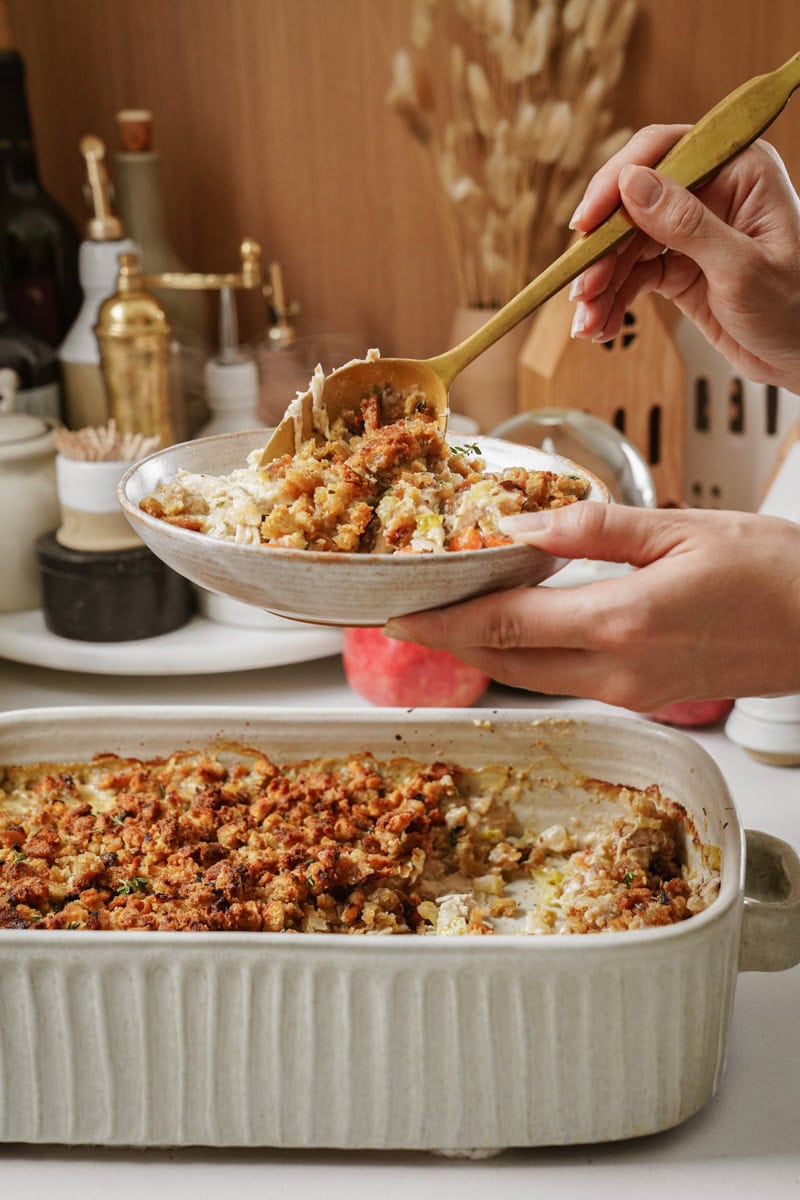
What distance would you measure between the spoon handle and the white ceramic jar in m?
0.91

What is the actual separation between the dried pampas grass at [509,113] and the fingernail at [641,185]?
1.00m

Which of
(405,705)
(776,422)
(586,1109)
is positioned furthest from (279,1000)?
(776,422)

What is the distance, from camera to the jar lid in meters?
1.86

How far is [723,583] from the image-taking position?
0.95 meters

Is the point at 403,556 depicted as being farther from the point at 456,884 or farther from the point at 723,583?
the point at 456,884

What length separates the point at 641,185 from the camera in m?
1.08

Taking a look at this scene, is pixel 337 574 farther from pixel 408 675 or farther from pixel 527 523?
pixel 408 675

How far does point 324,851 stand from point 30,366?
1.26 meters

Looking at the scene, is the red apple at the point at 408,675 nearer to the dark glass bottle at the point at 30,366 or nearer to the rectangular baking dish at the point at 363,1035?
the rectangular baking dish at the point at 363,1035

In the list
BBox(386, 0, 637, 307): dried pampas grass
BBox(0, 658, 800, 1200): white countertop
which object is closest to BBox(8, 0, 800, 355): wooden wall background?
BBox(386, 0, 637, 307): dried pampas grass

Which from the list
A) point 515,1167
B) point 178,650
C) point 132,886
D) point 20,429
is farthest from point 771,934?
point 20,429

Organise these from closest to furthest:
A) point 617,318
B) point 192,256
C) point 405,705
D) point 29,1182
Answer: point 29,1182 < point 617,318 < point 405,705 < point 192,256

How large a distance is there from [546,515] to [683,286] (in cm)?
56

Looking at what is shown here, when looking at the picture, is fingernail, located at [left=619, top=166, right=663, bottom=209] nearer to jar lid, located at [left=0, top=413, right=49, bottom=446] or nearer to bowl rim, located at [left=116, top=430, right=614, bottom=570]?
bowl rim, located at [left=116, top=430, right=614, bottom=570]
